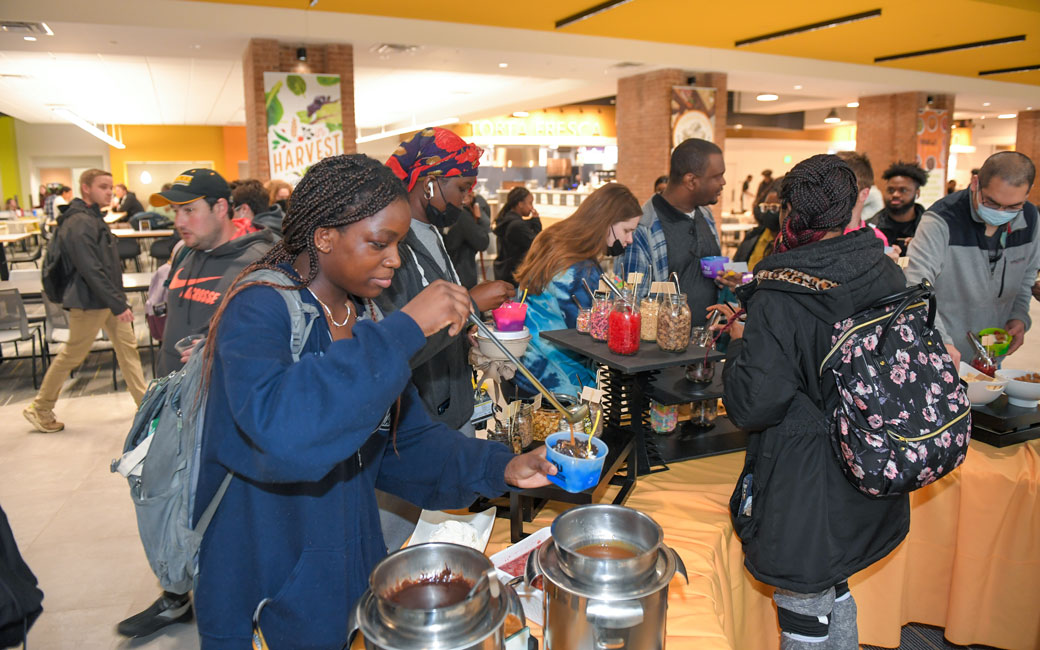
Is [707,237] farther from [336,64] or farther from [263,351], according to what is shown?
[336,64]

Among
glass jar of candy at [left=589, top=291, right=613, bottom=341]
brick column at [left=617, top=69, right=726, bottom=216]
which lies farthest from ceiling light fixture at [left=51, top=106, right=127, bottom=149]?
glass jar of candy at [left=589, top=291, right=613, bottom=341]

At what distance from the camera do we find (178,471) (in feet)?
4.03

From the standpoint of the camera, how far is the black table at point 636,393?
212 cm

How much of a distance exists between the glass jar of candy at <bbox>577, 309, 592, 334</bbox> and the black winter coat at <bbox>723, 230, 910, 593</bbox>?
2.41 feet

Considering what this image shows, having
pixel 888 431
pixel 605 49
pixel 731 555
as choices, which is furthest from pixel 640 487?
pixel 605 49

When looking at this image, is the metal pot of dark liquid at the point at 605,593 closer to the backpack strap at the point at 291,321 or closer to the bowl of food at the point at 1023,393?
the backpack strap at the point at 291,321

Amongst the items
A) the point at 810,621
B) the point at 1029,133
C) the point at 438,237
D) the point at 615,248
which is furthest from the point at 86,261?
the point at 1029,133

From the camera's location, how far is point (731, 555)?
6.41ft

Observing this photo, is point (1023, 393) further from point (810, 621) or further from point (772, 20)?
point (772, 20)

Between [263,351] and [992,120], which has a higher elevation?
[992,120]

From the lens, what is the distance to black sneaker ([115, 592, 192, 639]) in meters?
2.74

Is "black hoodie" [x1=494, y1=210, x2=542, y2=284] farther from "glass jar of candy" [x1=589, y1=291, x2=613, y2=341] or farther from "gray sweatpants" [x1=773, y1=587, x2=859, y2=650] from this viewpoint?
"gray sweatpants" [x1=773, y1=587, x2=859, y2=650]

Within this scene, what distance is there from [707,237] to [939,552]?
1650mm

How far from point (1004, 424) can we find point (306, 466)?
2.51m
